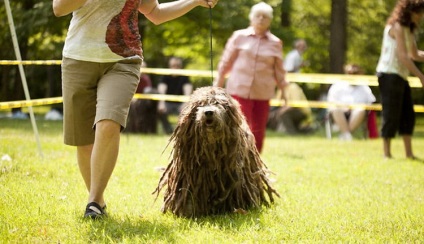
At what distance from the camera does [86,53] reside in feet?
17.5

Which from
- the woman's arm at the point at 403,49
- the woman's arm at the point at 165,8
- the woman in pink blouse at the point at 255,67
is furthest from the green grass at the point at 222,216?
the woman's arm at the point at 165,8

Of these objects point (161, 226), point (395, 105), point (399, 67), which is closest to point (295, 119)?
point (395, 105)

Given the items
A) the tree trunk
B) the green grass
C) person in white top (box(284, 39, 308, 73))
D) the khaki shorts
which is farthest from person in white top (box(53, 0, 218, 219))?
the tree trunk

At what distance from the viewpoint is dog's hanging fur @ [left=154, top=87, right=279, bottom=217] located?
5512mm

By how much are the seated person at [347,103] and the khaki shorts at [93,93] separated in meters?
10.3

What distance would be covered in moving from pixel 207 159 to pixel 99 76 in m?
1.10

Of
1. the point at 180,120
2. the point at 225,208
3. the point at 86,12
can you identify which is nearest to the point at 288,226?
the point at 225,208

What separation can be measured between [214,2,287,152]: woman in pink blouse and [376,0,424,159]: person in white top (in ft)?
5.88

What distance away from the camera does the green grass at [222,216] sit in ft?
16.2

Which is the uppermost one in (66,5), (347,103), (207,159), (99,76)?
(66,5)

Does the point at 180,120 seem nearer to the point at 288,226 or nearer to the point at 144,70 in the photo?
the point at 288,226

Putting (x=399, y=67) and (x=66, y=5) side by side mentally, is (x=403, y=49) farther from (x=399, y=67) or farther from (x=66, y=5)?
(x=66, y=5)

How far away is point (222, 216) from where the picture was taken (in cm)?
564

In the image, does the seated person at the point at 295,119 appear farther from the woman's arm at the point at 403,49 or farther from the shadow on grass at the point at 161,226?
the shadow on grass at the point at 161,226
